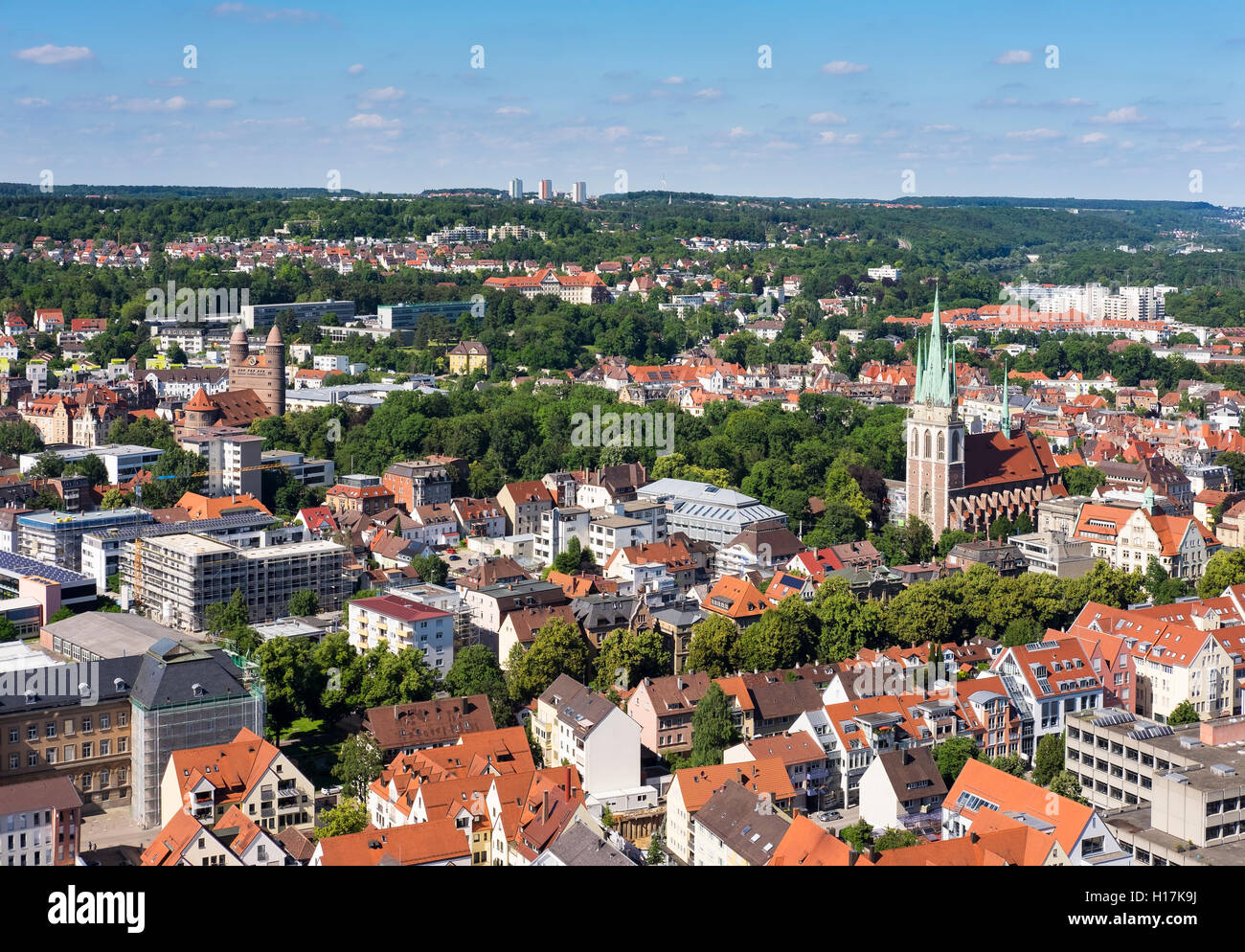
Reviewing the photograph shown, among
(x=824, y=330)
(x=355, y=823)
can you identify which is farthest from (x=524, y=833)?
(x=824, y=330)

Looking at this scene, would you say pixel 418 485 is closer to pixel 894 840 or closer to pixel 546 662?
pixel 546 662

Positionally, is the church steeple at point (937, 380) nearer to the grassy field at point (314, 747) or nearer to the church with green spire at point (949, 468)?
the church with green spire at point (949, 468)

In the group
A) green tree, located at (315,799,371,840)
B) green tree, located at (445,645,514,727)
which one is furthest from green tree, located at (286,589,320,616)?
green tree, located at (315,799,371,840)

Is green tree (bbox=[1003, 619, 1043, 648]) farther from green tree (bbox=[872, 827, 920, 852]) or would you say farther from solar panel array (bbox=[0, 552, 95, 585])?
solar panel array (bbox=[0, 552, 95, 585])

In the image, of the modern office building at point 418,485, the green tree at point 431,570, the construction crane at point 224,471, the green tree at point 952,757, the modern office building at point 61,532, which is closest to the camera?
the green tree at point 952,757

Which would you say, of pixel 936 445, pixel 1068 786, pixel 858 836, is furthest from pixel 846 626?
pixel 936 445

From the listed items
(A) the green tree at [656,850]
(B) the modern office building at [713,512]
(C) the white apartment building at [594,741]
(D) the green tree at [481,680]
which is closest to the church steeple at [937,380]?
(B) the modern office building at [713,512]

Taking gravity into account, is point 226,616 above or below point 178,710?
below
